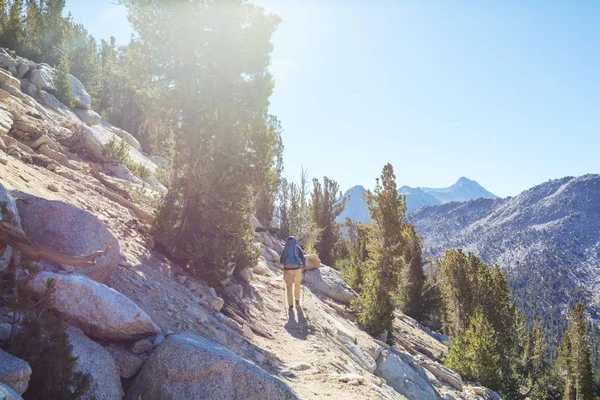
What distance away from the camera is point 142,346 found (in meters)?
4.33

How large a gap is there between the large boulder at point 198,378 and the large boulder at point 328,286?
1125cm

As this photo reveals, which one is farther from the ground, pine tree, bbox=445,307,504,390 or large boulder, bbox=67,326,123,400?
large boulder, bbox=67,326,123,400

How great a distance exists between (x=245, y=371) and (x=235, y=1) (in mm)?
8500

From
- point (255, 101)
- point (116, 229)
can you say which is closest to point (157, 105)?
point (255, 101)

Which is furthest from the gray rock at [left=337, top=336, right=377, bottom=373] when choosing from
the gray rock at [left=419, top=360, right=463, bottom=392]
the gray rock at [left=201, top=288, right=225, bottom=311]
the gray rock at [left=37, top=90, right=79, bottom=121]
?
the gray rock at [left=37, top=90, right=79, bottom=121]

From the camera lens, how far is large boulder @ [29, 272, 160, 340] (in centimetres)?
385

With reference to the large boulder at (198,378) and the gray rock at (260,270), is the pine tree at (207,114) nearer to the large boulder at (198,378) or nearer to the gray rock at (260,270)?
the gray rock at (260,270)

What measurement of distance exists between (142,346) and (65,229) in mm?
1956

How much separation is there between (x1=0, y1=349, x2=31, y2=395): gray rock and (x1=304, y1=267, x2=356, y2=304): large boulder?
13110mm

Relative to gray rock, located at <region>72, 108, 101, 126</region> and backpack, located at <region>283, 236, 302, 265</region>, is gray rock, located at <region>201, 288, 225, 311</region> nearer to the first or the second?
backpack, located at <region>283, 236, 302, 265</region>

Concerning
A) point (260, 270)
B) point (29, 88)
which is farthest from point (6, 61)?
point (260, 270)

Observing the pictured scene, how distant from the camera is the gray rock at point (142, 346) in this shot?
14.0ft

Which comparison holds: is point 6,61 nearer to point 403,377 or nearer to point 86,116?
point 86,116

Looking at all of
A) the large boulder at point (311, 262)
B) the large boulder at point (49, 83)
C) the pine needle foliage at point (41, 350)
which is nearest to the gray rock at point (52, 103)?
the large boulder at point (49, 83)
